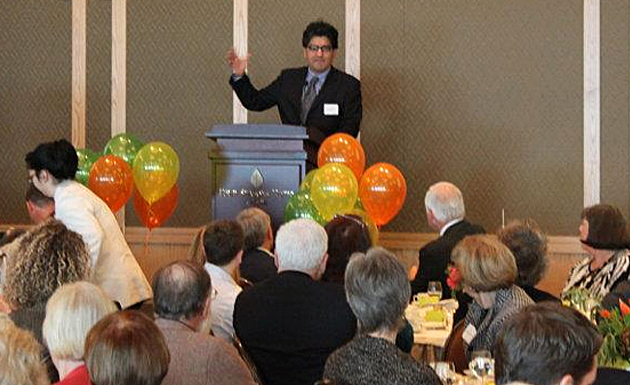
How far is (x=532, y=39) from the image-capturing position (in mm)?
8812

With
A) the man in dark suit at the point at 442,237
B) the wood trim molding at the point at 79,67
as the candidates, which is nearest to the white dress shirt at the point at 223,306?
the man in dark suit at the point at 442,237

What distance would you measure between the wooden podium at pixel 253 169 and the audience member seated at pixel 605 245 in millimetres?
1870

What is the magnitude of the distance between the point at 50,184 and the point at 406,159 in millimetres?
3786

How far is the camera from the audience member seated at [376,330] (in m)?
3.41

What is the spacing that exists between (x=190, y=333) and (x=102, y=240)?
6.69 feet

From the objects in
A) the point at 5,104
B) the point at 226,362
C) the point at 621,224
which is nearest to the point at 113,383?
the point at 226,362

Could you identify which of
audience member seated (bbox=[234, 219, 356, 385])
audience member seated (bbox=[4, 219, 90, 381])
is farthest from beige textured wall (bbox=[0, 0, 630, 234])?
audience member seated (bbox=[4, 219, 90, 381])

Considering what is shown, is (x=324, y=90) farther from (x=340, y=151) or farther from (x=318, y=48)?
(x=340, y=151)

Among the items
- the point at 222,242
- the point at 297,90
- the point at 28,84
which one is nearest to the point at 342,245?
the point at 222,242

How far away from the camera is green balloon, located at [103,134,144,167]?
766 centimetres

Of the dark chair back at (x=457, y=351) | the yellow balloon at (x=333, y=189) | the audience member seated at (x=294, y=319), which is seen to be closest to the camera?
the audience member seated at (x=294, y=319)

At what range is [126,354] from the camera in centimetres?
289

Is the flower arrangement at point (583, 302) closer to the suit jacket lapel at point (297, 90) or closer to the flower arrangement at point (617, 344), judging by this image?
the flower arrangement at point (617, 344)

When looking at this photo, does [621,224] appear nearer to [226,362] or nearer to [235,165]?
[235,165]
